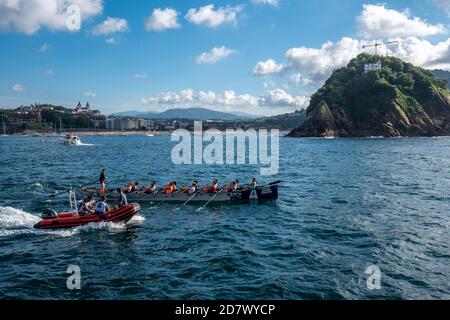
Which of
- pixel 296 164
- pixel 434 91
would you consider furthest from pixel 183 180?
pixel 434 91

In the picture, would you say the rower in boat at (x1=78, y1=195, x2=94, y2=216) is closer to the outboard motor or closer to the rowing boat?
the outboard motor

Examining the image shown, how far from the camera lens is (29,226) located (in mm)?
25969

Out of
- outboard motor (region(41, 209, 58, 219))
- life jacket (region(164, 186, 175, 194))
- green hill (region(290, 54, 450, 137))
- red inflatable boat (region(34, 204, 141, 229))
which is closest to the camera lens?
red inflatable boat (region(34, 204, 141, 229))

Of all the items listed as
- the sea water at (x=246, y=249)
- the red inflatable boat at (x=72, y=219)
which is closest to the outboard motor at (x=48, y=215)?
the red inflatable boat at (x=72, y=219)

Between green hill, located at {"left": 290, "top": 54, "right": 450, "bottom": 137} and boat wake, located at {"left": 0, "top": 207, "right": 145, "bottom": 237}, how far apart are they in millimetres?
151777

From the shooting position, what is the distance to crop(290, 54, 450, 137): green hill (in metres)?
164

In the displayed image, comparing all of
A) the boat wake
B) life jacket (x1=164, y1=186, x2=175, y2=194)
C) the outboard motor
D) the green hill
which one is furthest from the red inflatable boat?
the green hill

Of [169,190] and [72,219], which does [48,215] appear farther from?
[169,190]

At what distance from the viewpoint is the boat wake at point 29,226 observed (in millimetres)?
24656

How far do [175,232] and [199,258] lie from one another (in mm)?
5226

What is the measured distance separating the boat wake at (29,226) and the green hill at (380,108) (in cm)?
15178

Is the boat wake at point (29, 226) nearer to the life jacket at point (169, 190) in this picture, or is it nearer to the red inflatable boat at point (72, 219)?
the red inflatable boat at point (72, 219)

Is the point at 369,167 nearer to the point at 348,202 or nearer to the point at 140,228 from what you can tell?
the point at 348,202

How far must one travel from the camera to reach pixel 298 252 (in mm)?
21094
